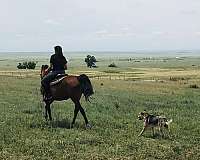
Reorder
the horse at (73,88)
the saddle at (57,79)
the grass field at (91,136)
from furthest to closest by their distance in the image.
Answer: the saddle at (57,79) → the horse at (73,88) → the grass field at (91,136)

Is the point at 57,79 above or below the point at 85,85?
above

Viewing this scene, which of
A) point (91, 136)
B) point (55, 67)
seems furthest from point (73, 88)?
point (91, 136)

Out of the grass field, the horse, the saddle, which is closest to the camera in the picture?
the grass field

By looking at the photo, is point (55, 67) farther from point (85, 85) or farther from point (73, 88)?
point (85, 85)

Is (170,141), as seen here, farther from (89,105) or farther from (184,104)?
(184,104)

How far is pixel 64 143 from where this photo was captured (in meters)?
12.9

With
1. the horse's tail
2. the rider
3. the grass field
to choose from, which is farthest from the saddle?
the grass field

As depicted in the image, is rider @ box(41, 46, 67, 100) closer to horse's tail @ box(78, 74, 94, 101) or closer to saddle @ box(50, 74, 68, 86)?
saddle @ box(50, 74, 68, 86)

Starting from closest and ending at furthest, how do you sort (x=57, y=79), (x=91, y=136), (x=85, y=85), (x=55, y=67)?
1. (x=91, y=136)
2. (x=85, y=85)
3. (x=57, y=79)
4. (x=55, y=67)

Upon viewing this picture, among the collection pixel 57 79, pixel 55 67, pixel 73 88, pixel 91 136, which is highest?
pixel 55 67

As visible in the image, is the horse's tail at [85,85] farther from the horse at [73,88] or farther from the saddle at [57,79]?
the saddle at [57,79]

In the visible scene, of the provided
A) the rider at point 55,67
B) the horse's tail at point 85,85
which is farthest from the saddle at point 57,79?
the horse's tail at point 85,85

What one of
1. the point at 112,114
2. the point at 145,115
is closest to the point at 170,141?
the point at 145,115

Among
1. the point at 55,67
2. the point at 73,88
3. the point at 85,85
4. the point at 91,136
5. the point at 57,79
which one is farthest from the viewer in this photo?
the point at 55,67
